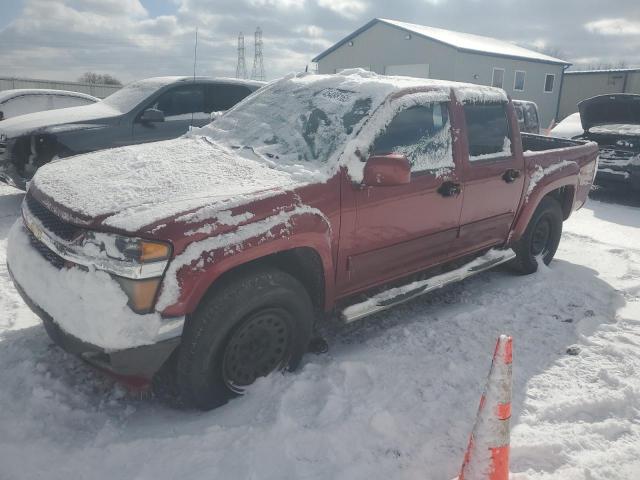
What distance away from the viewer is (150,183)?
9.00ft

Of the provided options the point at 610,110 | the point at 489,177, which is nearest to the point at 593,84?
the point at 610,110

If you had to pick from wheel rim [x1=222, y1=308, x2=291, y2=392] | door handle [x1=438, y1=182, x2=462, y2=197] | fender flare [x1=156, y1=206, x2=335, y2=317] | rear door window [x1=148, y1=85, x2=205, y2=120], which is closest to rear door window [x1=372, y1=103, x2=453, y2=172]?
door handle [x1=438, y1=182, x2=462, y2=197]

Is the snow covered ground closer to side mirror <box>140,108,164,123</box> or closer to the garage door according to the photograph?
side mirror <box>140,108,164,123</box>

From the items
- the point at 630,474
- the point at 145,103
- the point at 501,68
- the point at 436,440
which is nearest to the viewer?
the point at 630,474

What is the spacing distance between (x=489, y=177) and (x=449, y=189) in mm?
581

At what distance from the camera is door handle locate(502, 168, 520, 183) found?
13.8ft

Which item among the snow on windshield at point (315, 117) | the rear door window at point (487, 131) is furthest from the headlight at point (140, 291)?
the rear door window at point (487, 131)

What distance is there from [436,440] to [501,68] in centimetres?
2588

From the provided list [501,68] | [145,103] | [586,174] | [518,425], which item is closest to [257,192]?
[518,425]

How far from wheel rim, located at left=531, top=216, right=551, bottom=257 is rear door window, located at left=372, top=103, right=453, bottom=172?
1915mm

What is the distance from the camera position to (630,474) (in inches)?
95.4

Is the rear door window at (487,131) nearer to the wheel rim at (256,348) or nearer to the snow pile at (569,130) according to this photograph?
the wheel rim at (256,348)

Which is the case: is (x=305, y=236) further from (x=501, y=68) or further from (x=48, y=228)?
(x=501, y=68)

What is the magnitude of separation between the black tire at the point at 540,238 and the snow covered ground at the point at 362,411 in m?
1.00
